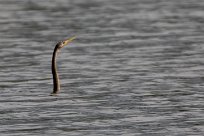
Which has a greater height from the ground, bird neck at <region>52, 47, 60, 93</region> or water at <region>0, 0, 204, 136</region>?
bird neck at <region>52, 47, 60, 93</region>

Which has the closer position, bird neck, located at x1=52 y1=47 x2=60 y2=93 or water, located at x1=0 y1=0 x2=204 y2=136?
water, located at x1=0 y1=0 x2=204 y2=136

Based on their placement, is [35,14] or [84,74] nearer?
[84,74]

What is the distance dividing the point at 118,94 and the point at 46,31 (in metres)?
17.3

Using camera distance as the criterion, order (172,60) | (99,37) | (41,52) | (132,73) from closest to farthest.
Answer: (132,73), (172,60), (41,52), (99,37)

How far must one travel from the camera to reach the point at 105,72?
99.8 feet

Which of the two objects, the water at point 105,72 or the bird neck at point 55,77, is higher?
the bird neck at point 55,77

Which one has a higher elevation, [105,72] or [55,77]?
[55,77]

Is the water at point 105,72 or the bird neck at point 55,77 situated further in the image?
the bird neck at point 55,77

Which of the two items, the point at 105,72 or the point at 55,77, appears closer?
the point at 55,77

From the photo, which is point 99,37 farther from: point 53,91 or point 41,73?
point 53,91

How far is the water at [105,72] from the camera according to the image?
2228cm

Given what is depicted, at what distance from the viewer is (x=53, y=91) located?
88.2ft

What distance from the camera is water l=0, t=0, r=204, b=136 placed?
22.3m

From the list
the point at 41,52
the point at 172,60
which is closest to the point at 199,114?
the point at 172,60
